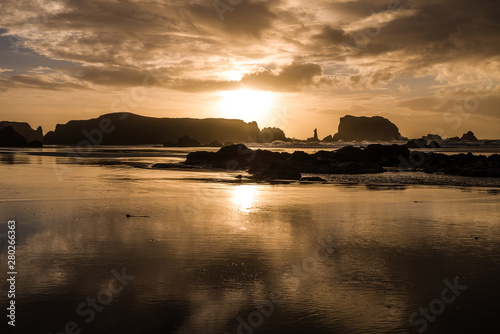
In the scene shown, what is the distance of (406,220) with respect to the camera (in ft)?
48.8

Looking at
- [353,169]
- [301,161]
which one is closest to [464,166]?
[353,169]

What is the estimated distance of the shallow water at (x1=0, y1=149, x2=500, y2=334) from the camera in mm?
6398

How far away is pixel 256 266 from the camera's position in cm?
910

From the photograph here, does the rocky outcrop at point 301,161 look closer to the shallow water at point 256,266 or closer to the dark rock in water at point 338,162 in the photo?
A: the dark rock in water at point 338,162

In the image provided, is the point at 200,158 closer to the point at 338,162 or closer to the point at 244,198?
the point at 338,162

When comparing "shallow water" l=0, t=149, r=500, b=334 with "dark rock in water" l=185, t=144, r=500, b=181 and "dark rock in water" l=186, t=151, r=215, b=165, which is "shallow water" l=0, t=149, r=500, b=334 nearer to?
"dark rock in water" l=185, t=144, r=500, b=181

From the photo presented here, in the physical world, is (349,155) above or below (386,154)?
below

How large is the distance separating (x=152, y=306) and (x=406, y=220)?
34.9 ft

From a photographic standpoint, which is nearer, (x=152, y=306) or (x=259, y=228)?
(x=152, y=306)

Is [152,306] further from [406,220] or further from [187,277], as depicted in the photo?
[406,220]

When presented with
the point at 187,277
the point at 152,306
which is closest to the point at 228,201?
the point at 187,277

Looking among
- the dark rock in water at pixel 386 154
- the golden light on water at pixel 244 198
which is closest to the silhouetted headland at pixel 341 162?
the dark rock in water at pixel 386 154

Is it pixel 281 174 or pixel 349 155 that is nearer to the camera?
pixel 281 174

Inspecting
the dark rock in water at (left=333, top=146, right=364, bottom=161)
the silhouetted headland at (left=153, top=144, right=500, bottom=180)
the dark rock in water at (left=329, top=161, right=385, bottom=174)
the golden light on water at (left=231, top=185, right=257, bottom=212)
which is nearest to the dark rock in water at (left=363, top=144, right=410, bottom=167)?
the silhouetted headland at (left=153, top=144, right=500, bottom=180)
